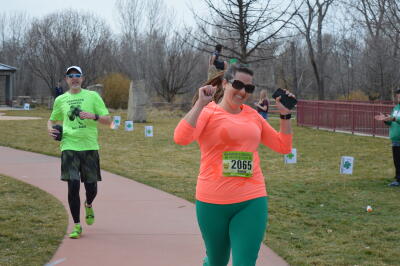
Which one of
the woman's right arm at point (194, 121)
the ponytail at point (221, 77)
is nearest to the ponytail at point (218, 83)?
the ponytail at point (221, 77)

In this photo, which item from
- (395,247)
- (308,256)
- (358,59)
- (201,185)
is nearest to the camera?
(201,185)

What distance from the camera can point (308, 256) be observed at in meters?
5.75

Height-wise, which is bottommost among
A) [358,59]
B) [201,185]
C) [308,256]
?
[308,256]

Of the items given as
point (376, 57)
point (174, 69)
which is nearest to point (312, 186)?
point (376, 57)

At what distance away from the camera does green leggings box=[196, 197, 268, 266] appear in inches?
147

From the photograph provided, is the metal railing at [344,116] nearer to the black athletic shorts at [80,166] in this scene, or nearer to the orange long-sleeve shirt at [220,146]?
the black athletic shorts at [80,166]

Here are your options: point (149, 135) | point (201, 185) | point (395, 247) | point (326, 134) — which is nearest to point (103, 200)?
point (395, 247)

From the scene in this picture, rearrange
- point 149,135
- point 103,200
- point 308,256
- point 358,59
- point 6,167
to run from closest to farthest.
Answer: point 308,256 → point 103,200 → point 6,167 → point 149,135 → point 358,59

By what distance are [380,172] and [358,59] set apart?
35.2 meters

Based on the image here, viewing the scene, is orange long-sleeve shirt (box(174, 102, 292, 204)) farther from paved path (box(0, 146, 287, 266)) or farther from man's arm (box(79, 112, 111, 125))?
man's arm (box(79, 112, 111, 125))

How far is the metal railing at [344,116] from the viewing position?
21.2 meters

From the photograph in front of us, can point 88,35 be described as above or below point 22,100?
above

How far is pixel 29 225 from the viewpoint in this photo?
6.87 m

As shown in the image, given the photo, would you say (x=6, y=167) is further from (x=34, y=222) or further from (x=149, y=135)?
(x=149, y=135)
